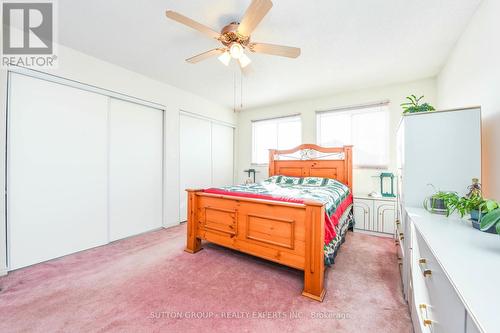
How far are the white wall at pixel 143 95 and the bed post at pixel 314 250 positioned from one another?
8.84 ft

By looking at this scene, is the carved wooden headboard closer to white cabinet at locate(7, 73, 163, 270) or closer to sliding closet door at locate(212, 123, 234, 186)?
sliding closet door at locate(212, 123, 234, 186)

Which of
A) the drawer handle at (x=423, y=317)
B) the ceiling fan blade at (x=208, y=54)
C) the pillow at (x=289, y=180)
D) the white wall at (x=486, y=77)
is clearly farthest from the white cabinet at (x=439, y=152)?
the pillow at (x=289, y=180)

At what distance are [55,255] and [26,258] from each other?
0.24 meters

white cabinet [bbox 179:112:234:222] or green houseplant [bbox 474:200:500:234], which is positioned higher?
white cabinet [bbox 179:112:234:222]

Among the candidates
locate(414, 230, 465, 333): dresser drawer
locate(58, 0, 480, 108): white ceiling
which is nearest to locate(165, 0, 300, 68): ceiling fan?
locate(58, 0, 480, 108): white ceiling

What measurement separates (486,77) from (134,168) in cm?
410

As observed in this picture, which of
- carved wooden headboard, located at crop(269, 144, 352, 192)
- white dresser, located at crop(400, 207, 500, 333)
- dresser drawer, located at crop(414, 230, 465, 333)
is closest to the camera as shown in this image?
white dresser, located at crop(400, 207, 500, 333)

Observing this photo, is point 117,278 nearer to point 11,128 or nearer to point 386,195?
point 11,128

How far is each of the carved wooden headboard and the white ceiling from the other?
1217 mm

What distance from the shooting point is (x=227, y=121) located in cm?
491

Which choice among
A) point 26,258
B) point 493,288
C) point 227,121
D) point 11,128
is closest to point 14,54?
point 11,128

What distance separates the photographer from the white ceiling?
68.7 inches

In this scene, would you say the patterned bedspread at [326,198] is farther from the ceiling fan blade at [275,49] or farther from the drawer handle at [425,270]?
the ceiling fan blade at [275,49]

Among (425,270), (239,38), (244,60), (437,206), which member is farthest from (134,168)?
(437,206)
